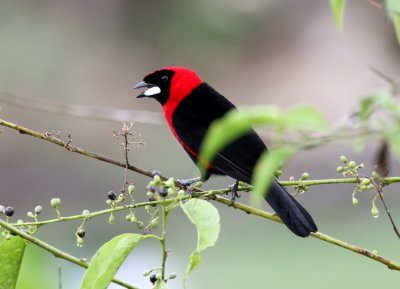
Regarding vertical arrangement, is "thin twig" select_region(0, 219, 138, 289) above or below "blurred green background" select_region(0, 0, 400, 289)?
below

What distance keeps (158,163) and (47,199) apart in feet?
4.07

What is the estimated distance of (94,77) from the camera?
430 inches

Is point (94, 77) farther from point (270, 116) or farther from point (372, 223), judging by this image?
point (270, 116)

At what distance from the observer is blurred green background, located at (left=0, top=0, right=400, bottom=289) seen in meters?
7.96

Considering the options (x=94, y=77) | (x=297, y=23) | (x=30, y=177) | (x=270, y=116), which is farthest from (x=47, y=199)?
(x=270, y=116)

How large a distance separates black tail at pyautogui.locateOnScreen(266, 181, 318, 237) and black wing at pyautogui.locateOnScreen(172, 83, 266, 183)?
0.15 meters

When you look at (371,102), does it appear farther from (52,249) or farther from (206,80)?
(206,80)

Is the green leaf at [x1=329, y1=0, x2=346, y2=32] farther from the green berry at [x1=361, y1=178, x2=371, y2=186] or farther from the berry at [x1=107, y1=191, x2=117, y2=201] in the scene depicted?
the berry at [x1=107, y1=191, x2=117, y2=201]

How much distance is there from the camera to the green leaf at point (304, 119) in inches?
32.3

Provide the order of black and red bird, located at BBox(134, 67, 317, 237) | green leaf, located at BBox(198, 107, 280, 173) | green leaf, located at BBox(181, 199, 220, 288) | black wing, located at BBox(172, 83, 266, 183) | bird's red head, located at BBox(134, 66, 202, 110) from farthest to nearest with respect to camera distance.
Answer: bird's red head, located at BBox(134, 66, 202, 110) → black wing, located at BBox(172, 83, 266, 183) → black and red bird, located at BBox(134, 67, 317, 237) → green leaf, located at BBox(181, 199, 220, 288) → green leaf, located at BBox(198, 107, 280, 173)

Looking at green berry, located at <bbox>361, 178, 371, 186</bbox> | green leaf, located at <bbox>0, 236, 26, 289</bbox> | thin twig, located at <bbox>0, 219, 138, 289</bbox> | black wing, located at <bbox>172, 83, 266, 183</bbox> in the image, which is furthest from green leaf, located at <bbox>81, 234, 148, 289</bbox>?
black wing, located at <bbox>172, 83, 266, 183</bbox>

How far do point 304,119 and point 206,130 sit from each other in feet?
6.15

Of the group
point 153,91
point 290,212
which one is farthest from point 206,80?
point 290,212

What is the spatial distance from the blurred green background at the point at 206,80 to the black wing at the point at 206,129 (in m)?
4.05
